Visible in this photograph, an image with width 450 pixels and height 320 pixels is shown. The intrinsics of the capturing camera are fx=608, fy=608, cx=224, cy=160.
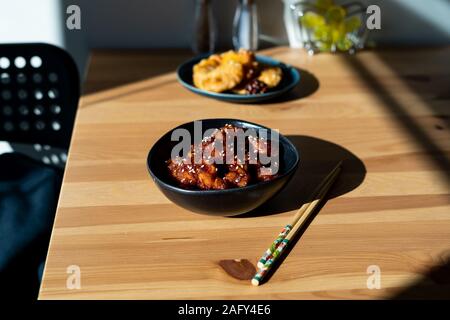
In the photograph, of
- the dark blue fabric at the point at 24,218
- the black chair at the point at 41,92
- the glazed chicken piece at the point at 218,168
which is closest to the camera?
the glazed chicken piece at the point at 218,168

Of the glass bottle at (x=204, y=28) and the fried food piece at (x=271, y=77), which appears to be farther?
the glass bottle at (x=204, y=28)

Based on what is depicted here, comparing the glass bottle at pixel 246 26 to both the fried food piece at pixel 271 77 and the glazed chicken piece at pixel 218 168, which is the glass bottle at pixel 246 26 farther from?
the glazed chicken piece at pixel 218 168

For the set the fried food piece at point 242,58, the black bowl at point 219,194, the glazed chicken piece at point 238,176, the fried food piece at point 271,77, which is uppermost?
the fried food piece at point 242,58

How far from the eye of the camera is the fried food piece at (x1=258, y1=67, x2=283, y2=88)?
1.43m

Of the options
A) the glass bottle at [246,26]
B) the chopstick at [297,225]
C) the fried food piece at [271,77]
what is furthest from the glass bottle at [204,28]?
the chopstick at [297,225]

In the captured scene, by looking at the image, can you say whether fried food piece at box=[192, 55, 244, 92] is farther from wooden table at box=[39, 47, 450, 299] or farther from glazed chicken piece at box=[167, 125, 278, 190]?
glazed chicken piece at box=[167, 125, 278, 190]

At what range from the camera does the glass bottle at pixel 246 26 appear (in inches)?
65.4

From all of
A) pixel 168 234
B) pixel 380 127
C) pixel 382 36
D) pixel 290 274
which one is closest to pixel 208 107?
pixel 380 127

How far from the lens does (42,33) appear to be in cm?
178

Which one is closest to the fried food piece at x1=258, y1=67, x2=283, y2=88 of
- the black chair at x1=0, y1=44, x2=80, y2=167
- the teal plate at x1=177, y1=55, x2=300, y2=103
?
the teal plate at x1=177, y1=55, x2=300, y2=103

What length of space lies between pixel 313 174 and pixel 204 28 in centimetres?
72

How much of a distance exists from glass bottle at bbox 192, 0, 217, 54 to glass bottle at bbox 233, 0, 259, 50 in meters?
0.06

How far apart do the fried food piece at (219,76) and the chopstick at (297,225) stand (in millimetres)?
351
